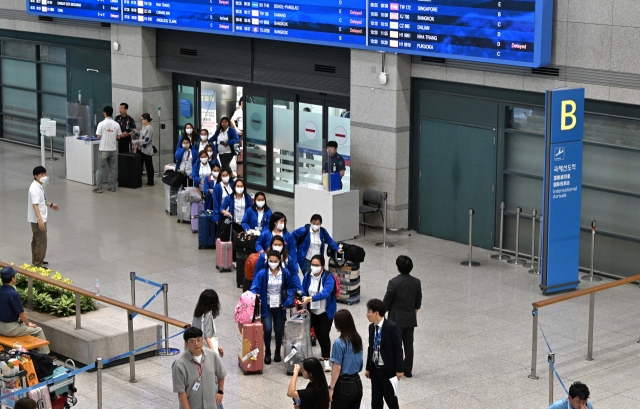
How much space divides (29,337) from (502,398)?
214 inches

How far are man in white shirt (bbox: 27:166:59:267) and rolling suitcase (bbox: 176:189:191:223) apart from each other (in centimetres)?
380

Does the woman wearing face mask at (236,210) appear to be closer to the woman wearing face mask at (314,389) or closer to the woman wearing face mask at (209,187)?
the woman wearing face mask at (209,187)

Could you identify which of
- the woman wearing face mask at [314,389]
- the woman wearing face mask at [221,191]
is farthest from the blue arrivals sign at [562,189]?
the woman wearing face mask at [314,389]

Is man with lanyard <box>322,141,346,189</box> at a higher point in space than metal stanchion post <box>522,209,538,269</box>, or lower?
higher

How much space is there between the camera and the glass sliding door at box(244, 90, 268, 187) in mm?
23558

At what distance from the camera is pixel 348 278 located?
1545cm

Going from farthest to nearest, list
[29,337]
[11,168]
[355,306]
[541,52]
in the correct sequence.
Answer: [11,168] < [541,52] < [355,306] < [29,337]

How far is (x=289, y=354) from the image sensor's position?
12664 mm

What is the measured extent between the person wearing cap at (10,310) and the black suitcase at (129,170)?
11.7 meters

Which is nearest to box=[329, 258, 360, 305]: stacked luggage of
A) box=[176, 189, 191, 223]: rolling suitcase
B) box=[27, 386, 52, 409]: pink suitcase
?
box=[27, 386, 52, 409]: pink suitcase

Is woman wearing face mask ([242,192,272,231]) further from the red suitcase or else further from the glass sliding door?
the glass sliding door

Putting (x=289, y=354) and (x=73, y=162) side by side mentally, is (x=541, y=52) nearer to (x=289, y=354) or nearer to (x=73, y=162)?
(x=289, y=354)

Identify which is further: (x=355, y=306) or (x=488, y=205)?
(x=488, y=205)

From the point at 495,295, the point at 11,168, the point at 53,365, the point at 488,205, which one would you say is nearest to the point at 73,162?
the point at 11,168
